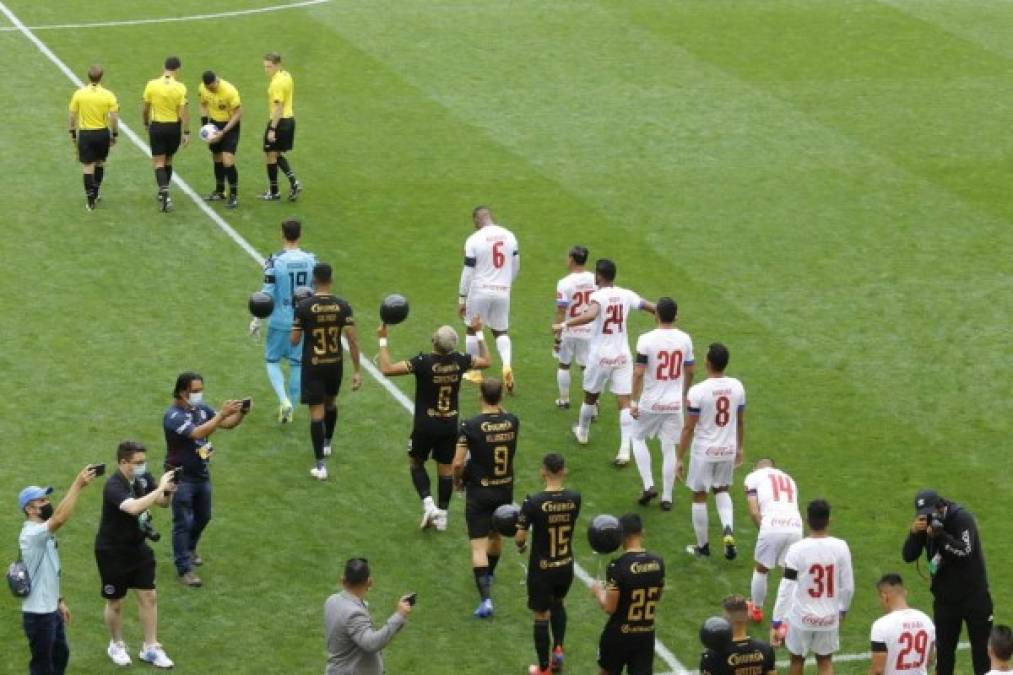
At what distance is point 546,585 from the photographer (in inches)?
613

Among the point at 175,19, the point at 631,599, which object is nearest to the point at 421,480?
the point at 631,599

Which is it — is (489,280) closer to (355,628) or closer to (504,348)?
(504,348)

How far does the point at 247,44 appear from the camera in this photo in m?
34.2

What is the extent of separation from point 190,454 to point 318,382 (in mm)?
2643

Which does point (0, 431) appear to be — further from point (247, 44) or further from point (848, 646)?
point (247, 44)

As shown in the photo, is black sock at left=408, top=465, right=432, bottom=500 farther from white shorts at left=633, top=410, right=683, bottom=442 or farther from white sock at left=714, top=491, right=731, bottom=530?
white sock at left=714, top=491, right=731, bottom=530

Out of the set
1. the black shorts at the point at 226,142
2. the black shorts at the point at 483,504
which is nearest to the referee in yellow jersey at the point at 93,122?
the black shorts at the point at 226,142

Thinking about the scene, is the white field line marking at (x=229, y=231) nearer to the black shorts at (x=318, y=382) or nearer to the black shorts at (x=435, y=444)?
the black shorts at (x=435, y=444)

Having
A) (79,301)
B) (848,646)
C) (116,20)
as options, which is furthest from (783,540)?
(116,20)

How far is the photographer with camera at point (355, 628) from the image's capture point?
13.5 metres

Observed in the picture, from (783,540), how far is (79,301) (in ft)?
36.7

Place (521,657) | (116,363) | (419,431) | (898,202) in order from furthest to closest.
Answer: (898,202)
(116,363)
(419,431)
(521,657)

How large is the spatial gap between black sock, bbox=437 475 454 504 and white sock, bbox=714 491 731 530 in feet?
9.22

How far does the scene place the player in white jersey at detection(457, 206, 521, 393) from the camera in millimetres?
21625
